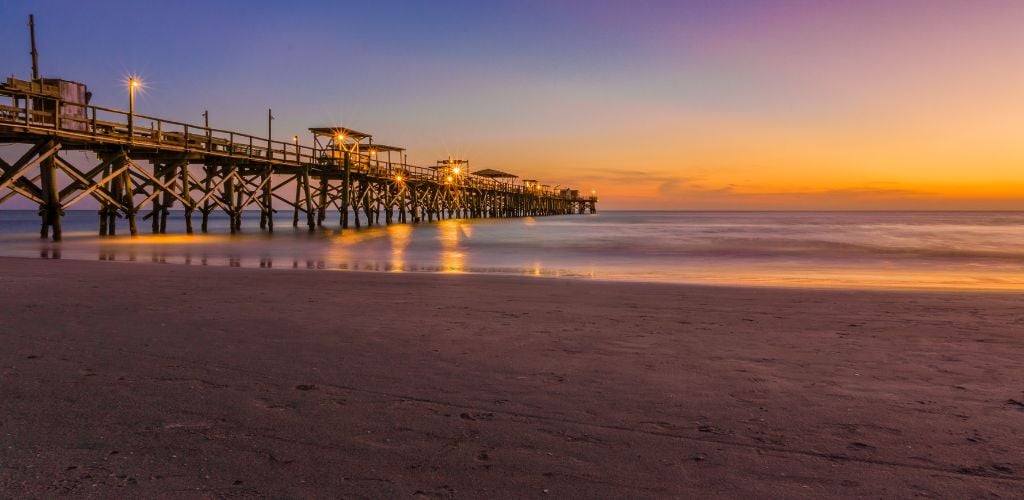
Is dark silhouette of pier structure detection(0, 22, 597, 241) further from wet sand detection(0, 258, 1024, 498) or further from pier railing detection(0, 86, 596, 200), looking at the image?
wet sand detection(0, 258, 1024, 498)

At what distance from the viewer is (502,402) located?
391 cm

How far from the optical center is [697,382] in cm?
440

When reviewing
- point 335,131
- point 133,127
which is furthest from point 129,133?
point 335,131

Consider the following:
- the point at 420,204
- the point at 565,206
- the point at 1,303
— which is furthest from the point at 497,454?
the point at 565,206

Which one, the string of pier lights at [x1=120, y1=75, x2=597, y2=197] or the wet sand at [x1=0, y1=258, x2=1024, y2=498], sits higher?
the string of pier lights at [x1=120, y1=75, x2=597, y2=197]

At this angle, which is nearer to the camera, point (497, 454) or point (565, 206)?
point (497, 454)

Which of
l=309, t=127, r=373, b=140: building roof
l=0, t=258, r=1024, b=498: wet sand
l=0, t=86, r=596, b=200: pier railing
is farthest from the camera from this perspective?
l=309, t=127, r=373, b=140: building roof

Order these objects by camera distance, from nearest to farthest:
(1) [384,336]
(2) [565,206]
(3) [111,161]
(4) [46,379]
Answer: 1. (4) [46,379]
2. (1) [384,336]
3. (3) [111,161]
4. (2) [565,206]

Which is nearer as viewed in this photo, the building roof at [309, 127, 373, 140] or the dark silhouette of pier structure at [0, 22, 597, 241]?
the dark silhouette of pier structure at [0, 22, 597, 241]

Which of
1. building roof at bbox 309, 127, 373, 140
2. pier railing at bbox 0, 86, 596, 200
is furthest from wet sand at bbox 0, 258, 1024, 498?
building roof at bbox 309, 127, 373, 140

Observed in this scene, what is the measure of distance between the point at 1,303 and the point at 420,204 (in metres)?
55.5

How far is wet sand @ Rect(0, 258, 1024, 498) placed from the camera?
2859 mm

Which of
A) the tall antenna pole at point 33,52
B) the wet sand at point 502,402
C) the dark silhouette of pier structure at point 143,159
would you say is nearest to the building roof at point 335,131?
the dark silhouette of pier structure at point 143,159

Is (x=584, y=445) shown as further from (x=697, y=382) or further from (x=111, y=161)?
(x=111, y=161)
